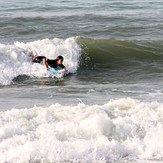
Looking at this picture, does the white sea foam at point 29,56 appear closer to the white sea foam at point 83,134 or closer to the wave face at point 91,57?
the wave face at point 91,57

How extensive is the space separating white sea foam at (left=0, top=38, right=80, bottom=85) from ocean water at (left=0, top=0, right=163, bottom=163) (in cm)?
3

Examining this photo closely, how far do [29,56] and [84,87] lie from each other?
4060 mm

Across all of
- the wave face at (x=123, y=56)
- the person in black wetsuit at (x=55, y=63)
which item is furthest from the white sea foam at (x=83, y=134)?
the wave face at (x=123, y=56)

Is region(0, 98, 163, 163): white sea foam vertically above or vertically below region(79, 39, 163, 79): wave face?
above

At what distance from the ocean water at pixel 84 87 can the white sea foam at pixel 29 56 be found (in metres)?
0.03

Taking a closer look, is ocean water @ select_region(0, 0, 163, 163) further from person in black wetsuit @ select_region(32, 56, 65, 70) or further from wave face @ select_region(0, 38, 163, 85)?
person in black wetsuit @ select_region(32, 56, 65, 70)

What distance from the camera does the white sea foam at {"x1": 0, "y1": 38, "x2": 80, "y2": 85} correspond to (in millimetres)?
15133

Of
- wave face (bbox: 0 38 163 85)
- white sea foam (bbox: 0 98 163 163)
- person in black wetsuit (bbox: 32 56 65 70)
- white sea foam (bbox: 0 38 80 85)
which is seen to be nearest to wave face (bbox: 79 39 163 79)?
wave face (bbox: 0 38 163 85)

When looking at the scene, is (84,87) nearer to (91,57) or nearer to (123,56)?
(91,57)

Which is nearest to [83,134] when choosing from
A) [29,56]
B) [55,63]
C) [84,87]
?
[84,87]

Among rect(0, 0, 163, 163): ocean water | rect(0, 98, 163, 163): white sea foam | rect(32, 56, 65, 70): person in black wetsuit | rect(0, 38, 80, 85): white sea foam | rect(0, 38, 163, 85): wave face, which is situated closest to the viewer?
rect(0, 98, 163, 163): white sea foam

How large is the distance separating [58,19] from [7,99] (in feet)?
52.3

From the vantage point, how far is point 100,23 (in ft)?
82.2

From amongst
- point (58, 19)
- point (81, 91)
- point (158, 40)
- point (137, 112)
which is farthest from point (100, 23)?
point (137, 112)
